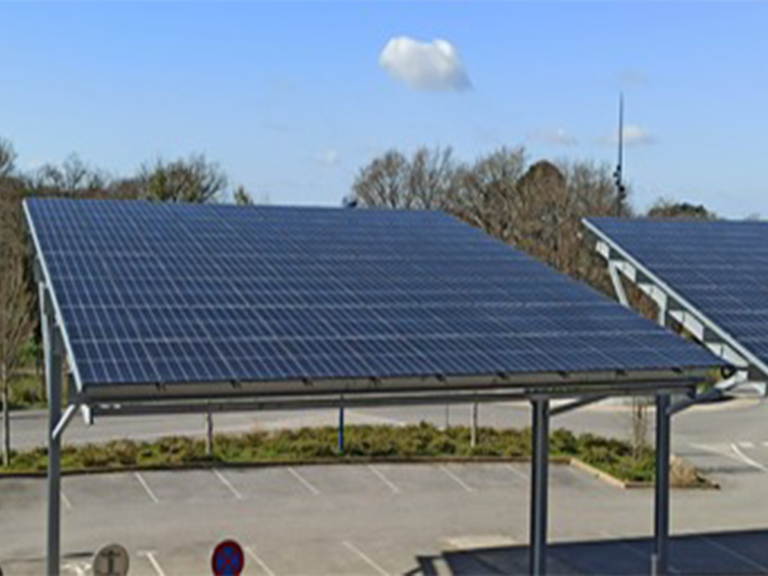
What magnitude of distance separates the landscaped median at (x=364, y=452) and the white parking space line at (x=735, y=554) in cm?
407

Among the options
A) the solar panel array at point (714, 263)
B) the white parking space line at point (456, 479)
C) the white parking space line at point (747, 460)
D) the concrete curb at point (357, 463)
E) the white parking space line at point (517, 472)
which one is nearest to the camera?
the solar panel array at point (714, 263)

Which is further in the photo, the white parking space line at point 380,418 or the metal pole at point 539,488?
the white parking space line at point 380,418

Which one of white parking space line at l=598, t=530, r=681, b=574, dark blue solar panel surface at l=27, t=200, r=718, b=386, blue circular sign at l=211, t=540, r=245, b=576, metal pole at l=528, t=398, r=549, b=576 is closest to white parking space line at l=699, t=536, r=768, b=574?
white parking space line at l=598, t=530, r=681, b=574

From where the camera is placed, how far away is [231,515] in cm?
2027

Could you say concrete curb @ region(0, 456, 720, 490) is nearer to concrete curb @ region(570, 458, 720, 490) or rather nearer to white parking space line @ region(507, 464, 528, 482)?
concrete curb @ region(570, 458, 720, 490)

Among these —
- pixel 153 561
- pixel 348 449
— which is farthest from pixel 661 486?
pixel 348 449

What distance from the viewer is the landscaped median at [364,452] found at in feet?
78.5

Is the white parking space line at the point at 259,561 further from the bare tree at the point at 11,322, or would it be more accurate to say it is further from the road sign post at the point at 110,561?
the bare tree at the point at 11,322

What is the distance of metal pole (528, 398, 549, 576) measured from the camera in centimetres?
1540

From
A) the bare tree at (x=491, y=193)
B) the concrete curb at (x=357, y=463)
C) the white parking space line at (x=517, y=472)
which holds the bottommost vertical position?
the white parking space line at (x=517, y=472)

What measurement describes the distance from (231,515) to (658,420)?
8949 mm

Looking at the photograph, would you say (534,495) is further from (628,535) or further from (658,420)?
(628,535)

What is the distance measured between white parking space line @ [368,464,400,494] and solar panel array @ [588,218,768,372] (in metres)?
7.56

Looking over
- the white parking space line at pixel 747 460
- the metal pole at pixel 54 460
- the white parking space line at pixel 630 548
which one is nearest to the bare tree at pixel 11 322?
the metal pole at pixel 54 460
